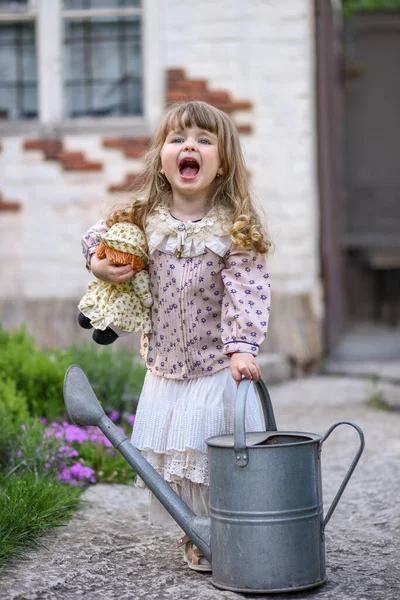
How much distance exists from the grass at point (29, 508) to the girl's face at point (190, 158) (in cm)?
109

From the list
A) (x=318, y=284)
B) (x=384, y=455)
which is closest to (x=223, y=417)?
(x=384, y=455)

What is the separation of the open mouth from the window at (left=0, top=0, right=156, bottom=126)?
4.48 metres

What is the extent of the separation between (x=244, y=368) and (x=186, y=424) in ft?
1.06

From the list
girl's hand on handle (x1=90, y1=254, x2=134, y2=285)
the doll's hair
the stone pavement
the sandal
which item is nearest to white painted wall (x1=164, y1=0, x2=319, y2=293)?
the stone pavement

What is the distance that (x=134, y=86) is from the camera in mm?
7441

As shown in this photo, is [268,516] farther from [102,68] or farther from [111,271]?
[102,68]

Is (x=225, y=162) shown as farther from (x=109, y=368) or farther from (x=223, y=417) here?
(x=109, y=368)

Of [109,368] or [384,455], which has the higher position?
[109,368]

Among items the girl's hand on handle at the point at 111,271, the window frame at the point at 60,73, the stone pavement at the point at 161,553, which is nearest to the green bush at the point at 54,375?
the stone pavement at the point at 161,553

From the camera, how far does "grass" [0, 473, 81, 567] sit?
9.64 ft

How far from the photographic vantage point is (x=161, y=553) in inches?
122

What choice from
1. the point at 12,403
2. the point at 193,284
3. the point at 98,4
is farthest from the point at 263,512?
the point at 98,4

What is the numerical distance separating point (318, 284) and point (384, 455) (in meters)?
3.35

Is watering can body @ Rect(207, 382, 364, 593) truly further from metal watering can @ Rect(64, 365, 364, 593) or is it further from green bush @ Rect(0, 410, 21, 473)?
green bush @ Rect(0, 410, 21, 473)
